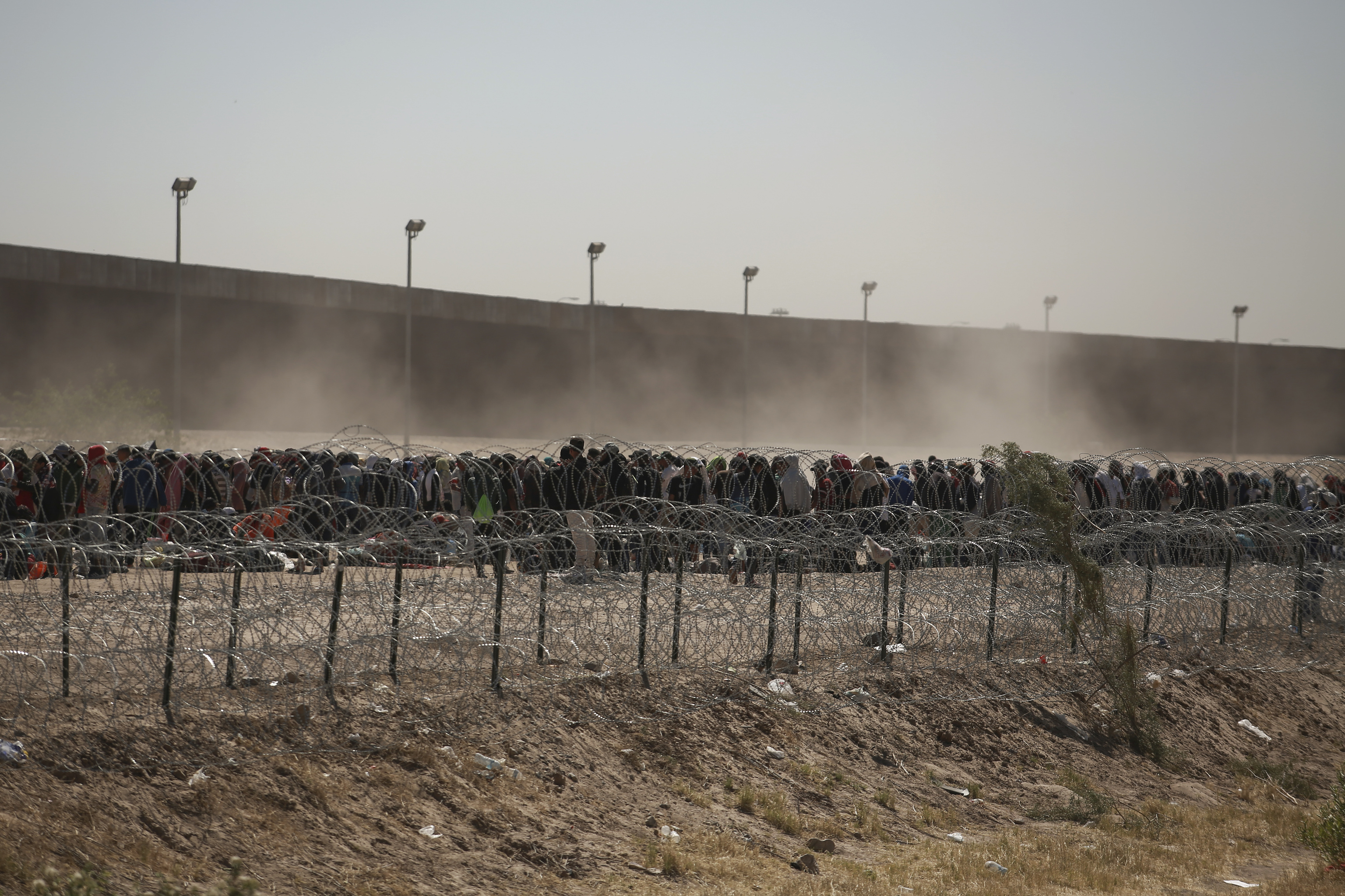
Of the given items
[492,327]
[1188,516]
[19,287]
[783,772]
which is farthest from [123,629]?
[492,327]

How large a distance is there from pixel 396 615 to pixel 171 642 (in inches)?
55.5

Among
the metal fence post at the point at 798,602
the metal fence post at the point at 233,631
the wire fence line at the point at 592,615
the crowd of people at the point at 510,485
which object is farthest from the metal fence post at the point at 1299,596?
the metal fence post at the point at 233,631

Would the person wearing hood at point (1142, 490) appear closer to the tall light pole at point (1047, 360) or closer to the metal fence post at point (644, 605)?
the metal fence post at point (644, 605)

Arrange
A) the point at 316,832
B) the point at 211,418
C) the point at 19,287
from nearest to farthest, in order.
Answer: the point at 316,832, the point at 19,287, the point at 211,418

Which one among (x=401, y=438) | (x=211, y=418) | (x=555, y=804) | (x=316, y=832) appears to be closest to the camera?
(x=316, y=832)

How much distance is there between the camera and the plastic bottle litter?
24.8ft

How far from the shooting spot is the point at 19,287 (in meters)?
40.1

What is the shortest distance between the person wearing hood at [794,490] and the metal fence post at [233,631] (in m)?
8.49

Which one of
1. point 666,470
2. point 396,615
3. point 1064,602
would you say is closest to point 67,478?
point 666,470

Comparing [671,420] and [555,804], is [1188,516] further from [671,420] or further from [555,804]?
[671,420]

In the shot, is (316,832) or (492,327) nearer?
(316,832)

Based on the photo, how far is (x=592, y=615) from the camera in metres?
8.56

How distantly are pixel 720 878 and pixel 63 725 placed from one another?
12.3 ft

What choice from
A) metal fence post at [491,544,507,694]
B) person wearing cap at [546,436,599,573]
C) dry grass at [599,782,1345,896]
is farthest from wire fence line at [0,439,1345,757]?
dry grass at [599,782,1345,896]
